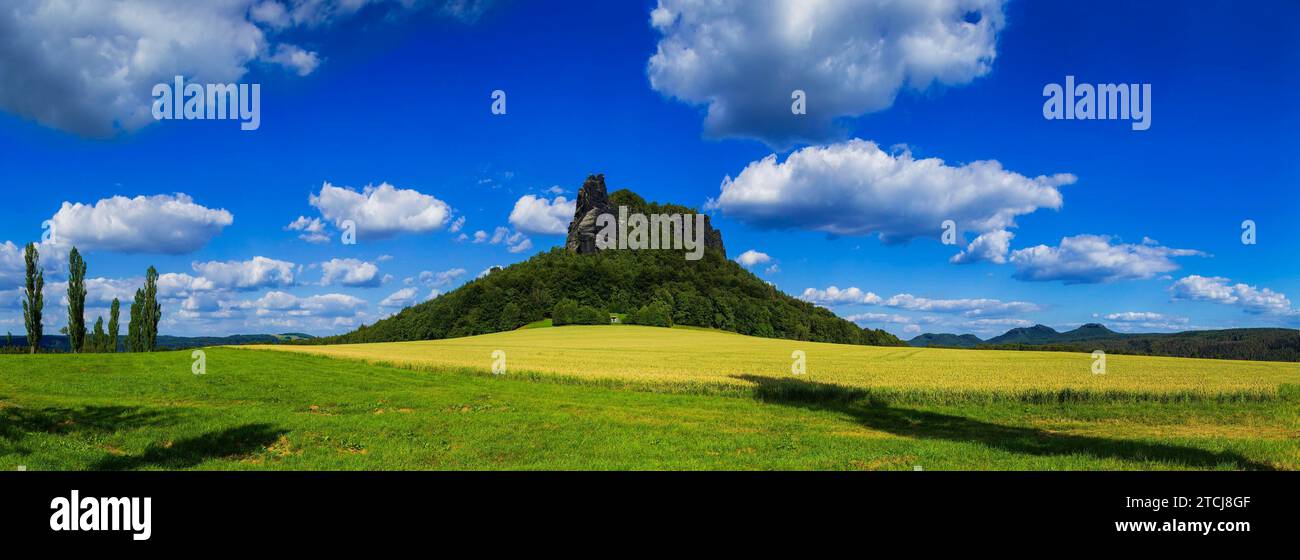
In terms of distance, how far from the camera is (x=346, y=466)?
565 inches

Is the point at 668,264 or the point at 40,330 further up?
the point at 668,264

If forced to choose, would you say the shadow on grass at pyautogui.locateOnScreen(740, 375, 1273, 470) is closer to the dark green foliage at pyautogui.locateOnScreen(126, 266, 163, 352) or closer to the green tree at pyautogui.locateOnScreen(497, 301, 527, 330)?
the dark green foliage at pyautogui.locateOnScreen(126, 266, 163, 352)

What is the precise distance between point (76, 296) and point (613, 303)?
357 feet

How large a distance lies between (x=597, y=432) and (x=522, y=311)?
133945mm

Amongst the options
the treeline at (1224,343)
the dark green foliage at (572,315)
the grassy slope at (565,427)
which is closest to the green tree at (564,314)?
the dark green foliage at (572,315)

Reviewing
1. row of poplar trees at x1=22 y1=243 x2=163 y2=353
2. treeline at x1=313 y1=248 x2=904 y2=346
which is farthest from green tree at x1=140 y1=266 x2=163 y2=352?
treeline at x1=313 y1=248 x2=904 y2=346

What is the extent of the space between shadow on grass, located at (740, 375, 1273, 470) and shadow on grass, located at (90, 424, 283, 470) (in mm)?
19719

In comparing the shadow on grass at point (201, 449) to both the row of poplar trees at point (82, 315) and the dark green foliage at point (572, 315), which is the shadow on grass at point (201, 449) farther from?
the dark green foliage at point (572, 315)

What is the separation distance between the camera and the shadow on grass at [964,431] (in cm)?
1496

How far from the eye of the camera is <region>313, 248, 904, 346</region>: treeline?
481 feet

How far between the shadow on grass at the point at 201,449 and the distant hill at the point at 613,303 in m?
125

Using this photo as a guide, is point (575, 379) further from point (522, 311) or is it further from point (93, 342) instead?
point (522, 311)

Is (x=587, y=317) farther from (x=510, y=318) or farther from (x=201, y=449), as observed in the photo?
(x=201, y=449)
